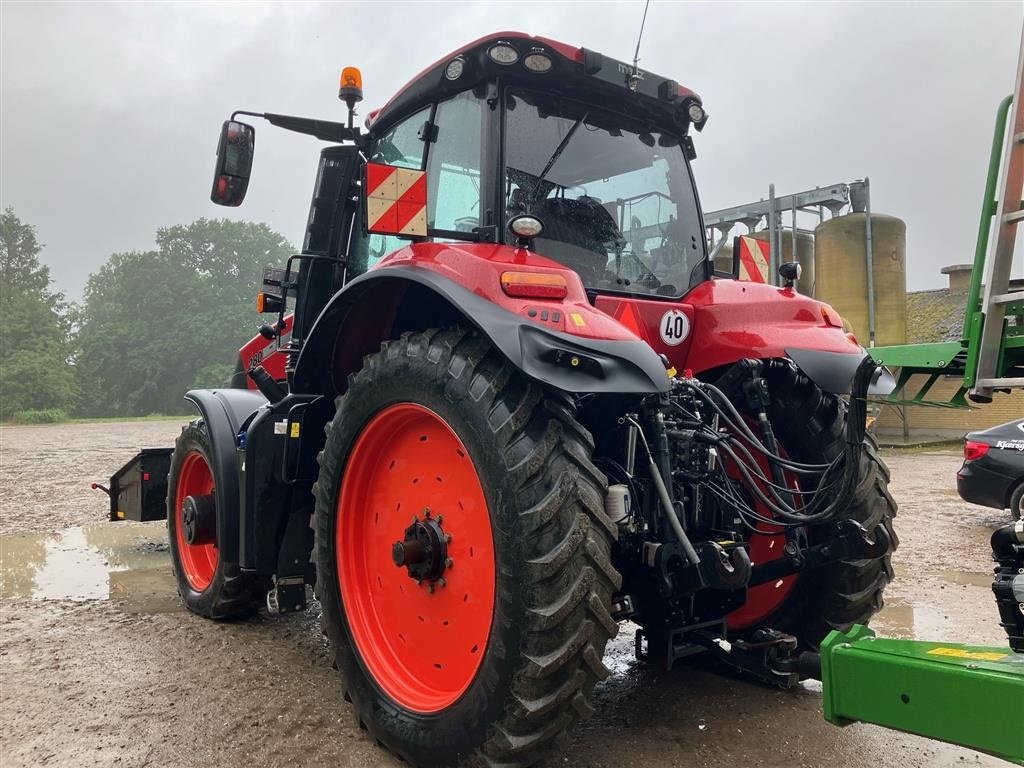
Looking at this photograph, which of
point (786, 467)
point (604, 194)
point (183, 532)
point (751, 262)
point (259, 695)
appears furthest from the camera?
point (183, 532)

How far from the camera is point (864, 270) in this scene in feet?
49.9

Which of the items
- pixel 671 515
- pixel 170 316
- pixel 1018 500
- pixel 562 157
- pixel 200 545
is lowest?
pixel 1018 500

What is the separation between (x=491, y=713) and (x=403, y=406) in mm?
1100

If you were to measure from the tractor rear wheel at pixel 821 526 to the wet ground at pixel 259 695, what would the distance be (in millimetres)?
405

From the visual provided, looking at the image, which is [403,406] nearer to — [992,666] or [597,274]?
[597,274]

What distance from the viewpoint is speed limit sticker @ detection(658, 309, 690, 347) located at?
3.26m

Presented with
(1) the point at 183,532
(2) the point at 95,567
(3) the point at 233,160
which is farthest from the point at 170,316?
(3) the point at 233,160

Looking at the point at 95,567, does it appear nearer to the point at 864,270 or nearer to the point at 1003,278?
the point at 1003,278

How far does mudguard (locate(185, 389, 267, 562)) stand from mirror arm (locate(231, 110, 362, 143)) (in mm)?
1560

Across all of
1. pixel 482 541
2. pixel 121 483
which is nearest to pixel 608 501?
pixel 482 541

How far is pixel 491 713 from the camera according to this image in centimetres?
239

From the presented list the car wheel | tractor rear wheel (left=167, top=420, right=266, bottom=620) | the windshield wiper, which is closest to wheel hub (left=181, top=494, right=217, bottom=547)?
tractor rear wheel (left=167, top=420, right=266, bottom=620)

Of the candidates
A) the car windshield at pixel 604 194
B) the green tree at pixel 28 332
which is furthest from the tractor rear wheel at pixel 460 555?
the green tree at pixel 28 332

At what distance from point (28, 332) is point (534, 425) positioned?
51274 millimetres
